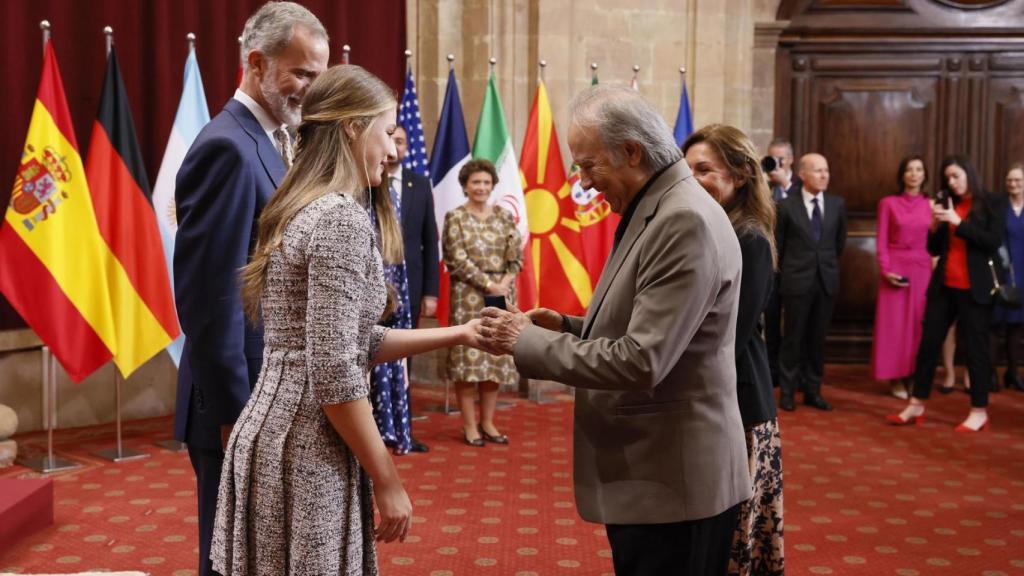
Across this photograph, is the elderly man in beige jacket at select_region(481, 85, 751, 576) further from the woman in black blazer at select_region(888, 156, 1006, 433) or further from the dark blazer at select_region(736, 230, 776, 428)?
the woman in black blazer at select_region(888, 156, 1006, 433)

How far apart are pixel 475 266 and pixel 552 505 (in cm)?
176

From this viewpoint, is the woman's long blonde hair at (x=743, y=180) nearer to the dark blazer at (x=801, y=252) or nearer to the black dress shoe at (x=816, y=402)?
the dark blazer at (x=801, y=252)

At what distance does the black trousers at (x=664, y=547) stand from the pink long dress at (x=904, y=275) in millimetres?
5773

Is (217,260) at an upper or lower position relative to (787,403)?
upper

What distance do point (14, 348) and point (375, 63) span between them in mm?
2981

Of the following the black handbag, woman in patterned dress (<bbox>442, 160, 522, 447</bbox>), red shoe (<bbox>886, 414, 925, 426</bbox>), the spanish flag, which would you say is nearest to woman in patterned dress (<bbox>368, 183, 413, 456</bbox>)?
woman in patterned dress (<bbox>442, 160, 522, 447</bbox>)

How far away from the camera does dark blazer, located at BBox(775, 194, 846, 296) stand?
276 inches

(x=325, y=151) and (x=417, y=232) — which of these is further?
(x=417, y=232)

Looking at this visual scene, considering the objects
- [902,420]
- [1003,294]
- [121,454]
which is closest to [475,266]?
[121,454]

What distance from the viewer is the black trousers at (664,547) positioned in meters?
2.08

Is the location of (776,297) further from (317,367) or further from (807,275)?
(317,367)

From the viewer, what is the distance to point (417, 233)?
6.02m

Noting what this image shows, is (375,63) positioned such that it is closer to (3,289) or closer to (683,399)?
(3,289)

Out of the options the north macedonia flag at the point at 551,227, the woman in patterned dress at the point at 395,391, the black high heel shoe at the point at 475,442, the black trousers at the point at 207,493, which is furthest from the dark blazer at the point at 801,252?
the black trousers at the point at 207,493
